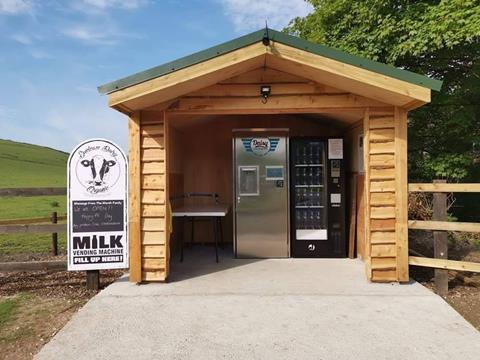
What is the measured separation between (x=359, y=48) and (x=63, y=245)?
307 inches

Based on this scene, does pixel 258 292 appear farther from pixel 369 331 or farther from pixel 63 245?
pixel 63 245

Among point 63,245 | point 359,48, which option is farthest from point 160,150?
point 359,48

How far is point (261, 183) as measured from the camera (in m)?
6.50

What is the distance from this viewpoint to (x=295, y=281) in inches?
203

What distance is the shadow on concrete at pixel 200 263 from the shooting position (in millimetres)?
5621

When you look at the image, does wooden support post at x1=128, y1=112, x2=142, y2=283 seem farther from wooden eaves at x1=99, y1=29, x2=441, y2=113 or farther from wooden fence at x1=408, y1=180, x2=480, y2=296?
wooden fence at x1=408, y1=180, x2=480, y2=296

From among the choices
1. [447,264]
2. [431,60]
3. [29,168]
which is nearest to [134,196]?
[447,264]

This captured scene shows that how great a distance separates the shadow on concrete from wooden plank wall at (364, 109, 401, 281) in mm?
2016

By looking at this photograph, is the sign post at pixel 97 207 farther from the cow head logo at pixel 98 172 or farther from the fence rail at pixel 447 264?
the fence rail at pixel 447 264

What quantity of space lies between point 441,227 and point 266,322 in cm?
232

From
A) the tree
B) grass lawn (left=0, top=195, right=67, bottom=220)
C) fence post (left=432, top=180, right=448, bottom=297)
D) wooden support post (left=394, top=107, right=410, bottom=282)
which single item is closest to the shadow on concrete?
wooden support post (left=394, top=107, right=410, bottom=282)

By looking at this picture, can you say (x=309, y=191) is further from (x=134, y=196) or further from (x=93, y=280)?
(x=93, y=280)

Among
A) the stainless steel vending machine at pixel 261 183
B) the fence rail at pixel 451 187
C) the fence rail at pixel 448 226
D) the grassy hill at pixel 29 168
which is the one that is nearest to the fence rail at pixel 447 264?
the fence rail at pixel 448 226

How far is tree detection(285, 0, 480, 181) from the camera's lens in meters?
8.47
